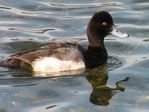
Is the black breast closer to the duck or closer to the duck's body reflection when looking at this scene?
the duck

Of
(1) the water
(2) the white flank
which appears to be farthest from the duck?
(1) the water

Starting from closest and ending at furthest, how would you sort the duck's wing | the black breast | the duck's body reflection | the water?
the water, the duck's body reflection, the duck's wing, the black breast

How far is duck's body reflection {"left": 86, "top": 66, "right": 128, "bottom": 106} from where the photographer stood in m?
10.5

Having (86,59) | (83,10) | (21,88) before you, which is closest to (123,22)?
(83,10)

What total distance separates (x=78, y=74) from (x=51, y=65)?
19.2 inches

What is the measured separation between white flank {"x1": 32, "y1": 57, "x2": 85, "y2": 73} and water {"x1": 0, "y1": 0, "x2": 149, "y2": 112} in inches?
9.0

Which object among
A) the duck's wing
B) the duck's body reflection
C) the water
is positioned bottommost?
the duck's body reflection

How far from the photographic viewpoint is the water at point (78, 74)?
10.3 metres

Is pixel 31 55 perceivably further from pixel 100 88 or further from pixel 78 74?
pixel 100 88

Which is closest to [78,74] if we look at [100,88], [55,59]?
[55,59]

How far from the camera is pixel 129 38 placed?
13820 mm

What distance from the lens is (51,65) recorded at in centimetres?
1176

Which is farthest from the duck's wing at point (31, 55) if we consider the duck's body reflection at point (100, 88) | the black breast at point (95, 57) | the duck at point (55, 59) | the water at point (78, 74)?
the duck's body reflection at point (100, 88)

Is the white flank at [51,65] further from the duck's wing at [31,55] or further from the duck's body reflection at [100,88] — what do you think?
the duck's body reflection at [100,88]
